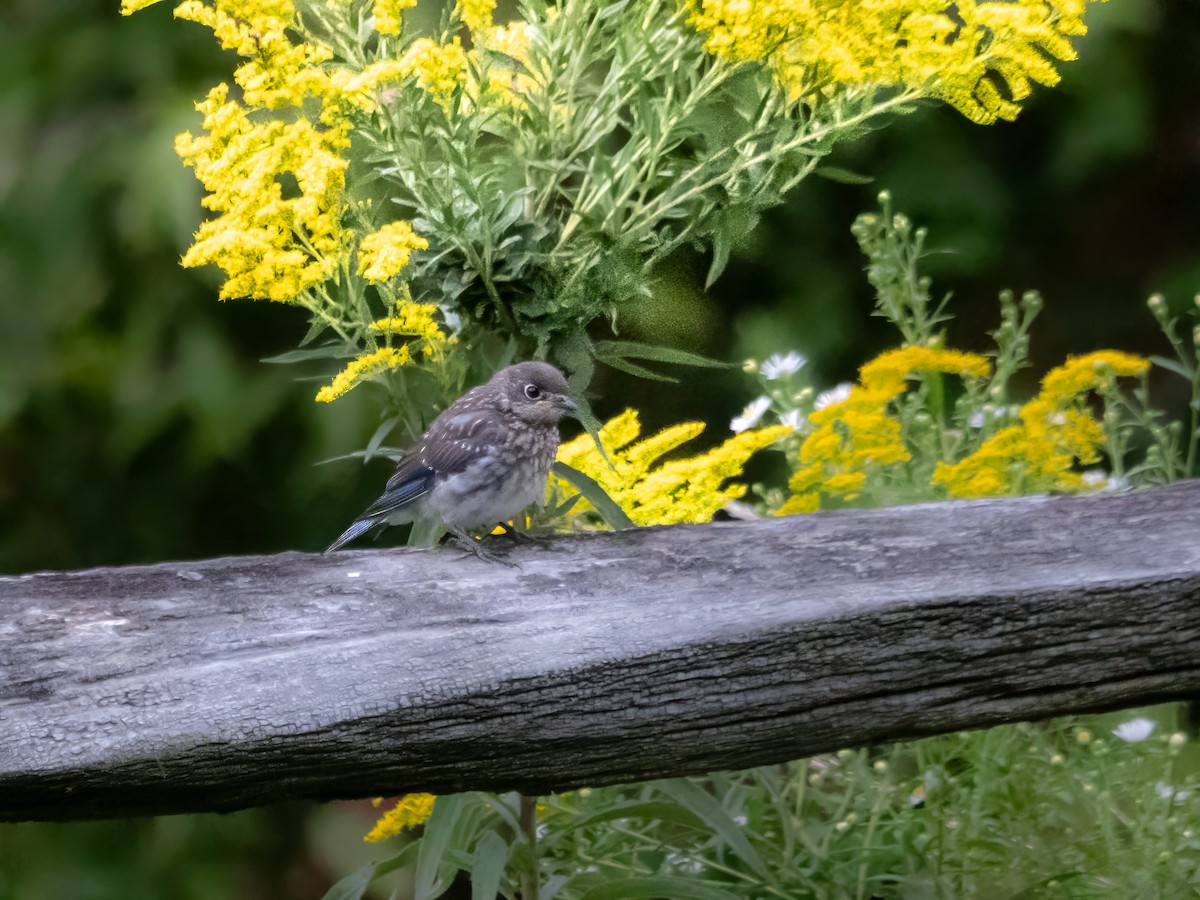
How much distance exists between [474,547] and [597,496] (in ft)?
0.66

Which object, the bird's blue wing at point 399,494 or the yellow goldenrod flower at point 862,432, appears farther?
the yellow goldenrod flower at point 862,432

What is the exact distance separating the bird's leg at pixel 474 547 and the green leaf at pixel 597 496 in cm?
14

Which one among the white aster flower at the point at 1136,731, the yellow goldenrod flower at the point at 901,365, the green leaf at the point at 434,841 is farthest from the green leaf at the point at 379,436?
the white aster flower at the point at 1136,731

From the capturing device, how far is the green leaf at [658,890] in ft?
5.20

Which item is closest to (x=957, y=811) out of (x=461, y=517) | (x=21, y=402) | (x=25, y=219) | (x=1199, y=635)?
(x=1199, y=635)

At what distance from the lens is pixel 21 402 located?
220cm

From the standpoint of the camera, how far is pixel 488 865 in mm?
1552

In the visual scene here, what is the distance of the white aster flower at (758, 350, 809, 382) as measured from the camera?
2.17m

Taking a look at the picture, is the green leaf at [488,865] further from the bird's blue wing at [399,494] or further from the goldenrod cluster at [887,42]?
the goldenrod cluster at [887,42]

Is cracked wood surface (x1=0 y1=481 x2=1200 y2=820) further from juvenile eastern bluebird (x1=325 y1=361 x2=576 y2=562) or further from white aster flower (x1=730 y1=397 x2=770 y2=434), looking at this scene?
white aster flower (x1=730 y1=397 x2=770 y2=434)

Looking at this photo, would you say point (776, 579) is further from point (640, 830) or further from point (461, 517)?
point (640, 830)

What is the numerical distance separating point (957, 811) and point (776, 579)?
2.22 feet

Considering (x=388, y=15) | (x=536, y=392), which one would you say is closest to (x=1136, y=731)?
(x=536, y=392)

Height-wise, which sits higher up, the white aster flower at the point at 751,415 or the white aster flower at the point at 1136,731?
the white aster flower at the point at 751,415
